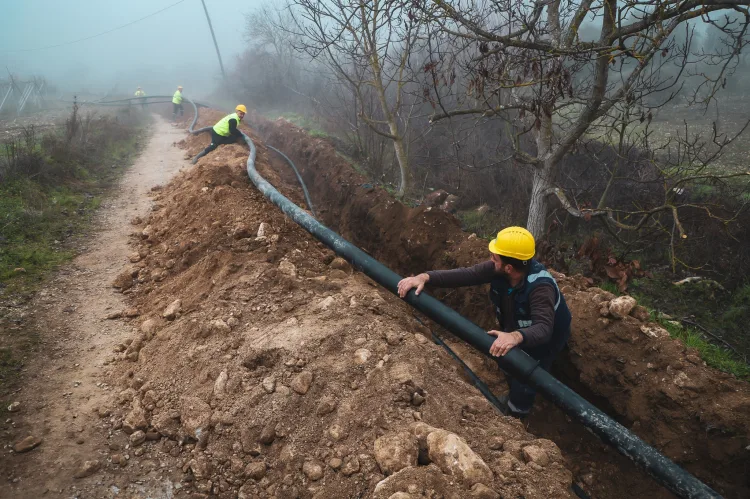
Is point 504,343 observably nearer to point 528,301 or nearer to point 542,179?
point 528,301

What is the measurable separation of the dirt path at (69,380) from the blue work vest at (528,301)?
123 inches

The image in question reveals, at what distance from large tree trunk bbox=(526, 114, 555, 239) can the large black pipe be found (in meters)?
3.47

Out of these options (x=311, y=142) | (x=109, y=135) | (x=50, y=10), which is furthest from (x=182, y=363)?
(x=50, y=10)

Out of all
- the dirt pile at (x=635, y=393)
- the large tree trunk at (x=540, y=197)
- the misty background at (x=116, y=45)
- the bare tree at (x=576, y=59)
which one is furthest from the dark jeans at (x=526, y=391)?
the misty background at (x=116, y=45)

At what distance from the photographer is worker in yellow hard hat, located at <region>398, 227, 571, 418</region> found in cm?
297

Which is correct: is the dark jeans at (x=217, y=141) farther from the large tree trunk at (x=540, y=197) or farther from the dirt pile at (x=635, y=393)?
the large tree trunk at (x=540, y=197)

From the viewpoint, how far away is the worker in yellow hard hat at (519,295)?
2.97 metres

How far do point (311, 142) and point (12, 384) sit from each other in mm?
9706

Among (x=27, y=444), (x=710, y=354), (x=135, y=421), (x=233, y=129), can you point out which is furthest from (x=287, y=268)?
(x=233, y=129)

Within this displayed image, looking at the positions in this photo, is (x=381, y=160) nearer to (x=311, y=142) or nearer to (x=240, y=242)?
(x=311, y=142)

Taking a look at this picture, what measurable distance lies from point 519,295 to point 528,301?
0.29 feet

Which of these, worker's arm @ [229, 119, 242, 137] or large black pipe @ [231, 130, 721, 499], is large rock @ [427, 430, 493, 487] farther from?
worker's arm @ [229, 119, 242, 137]

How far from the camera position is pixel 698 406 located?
3.15 meters

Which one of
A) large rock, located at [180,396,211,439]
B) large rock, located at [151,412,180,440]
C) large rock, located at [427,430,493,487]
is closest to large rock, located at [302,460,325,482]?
large rock, located at [427,430,493,487]
